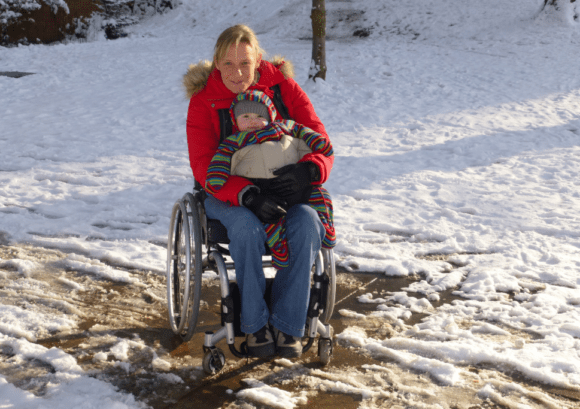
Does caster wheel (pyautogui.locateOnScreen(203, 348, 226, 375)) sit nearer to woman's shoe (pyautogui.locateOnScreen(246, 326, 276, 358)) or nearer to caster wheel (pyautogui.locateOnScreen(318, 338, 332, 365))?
woman's shoe (pyautogui.locateOnScreen(246, 326, 276, 358))

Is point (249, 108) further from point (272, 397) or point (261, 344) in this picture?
point (272, 397)

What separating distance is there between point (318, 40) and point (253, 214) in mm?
7128

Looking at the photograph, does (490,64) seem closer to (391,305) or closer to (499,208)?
(499,208)

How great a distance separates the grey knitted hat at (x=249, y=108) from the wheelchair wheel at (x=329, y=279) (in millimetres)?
761

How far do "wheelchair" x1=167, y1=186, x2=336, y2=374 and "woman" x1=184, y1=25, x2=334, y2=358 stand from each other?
68mm

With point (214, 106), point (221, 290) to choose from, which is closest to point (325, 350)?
point (221, 290)

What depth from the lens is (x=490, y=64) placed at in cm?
1063

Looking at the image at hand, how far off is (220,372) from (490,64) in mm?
9667

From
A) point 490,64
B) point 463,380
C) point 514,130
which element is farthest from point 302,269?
point 490,64

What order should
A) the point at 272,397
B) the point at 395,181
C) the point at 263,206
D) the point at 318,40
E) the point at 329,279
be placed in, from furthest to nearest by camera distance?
1. the point at 318,40
2. the point at 395,181
3. the point at 329,279
4. the point at 263,206
5. the point at 272,397

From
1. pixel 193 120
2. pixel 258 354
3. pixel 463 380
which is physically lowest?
pixel 463 380

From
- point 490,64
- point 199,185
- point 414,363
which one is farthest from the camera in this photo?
point 490,64

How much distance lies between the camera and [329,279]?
272 cm

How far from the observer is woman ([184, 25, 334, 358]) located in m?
2.53
